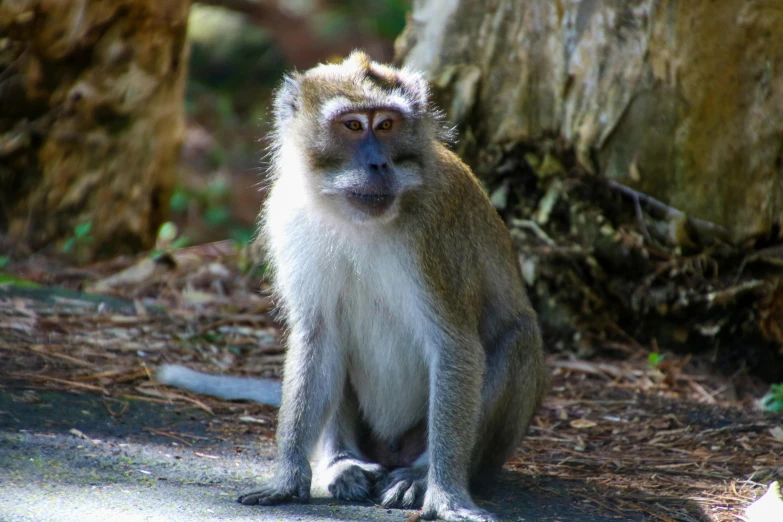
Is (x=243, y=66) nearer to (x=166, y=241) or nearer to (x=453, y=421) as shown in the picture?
(x=166, y=241)

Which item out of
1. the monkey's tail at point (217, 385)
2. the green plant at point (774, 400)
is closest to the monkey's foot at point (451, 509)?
the monkey's tail at point (217, 385)

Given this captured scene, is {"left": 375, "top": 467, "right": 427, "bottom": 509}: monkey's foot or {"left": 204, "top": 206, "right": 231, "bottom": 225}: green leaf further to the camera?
{"left": 204, "top": 206, "right": 231, "bottom": 225}: green leaf

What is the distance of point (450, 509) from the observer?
16.4 ft

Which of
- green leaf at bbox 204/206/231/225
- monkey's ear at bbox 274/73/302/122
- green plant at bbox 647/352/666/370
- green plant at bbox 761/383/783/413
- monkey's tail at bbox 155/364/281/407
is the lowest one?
monkey's tail at bbox 155/364/281/407

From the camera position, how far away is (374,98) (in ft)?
17.1

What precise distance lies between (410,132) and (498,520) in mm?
2190

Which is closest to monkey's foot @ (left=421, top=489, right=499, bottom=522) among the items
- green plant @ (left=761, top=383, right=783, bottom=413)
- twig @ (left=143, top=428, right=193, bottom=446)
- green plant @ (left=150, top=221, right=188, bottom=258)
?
twig @ (left=143, top=428, right=193, bottom=446)

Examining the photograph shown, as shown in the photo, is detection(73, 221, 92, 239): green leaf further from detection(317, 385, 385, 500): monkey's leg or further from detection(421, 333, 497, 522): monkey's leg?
detection(421, 333, 497, 522): monkey's leg

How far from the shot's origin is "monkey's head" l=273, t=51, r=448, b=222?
16.9 feet

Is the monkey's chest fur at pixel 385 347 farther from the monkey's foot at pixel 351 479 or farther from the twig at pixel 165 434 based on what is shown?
the twig at pixel 165 434

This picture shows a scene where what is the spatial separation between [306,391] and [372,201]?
1.24m

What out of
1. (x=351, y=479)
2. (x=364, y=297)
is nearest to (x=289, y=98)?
(x=364, y=297)

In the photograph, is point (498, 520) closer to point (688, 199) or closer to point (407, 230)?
point (407, 230)

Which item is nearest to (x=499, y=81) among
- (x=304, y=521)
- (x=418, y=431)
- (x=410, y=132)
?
(x=410, y=132)
